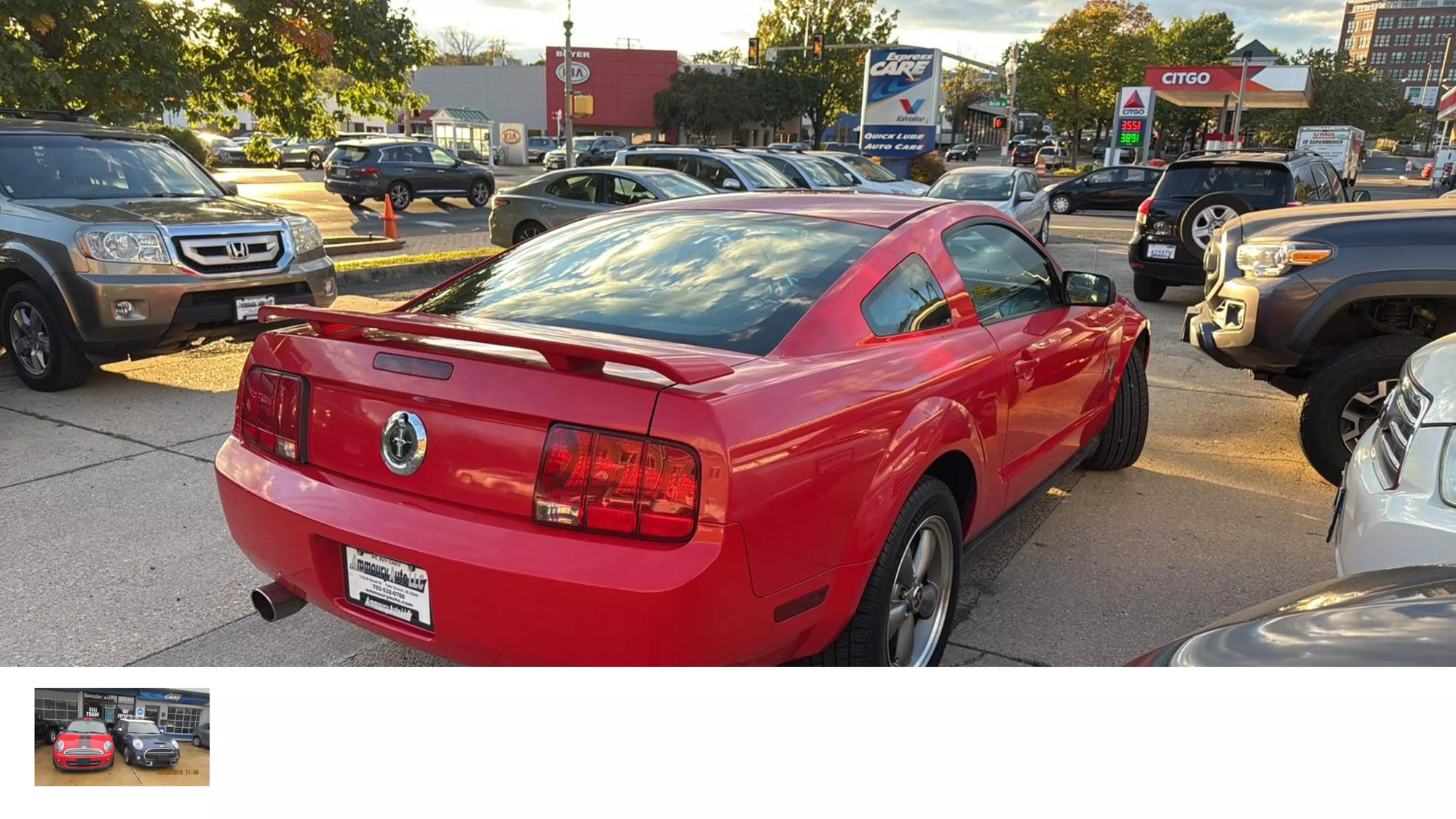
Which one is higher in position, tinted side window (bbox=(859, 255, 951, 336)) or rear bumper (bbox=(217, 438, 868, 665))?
tinted side window (bbox=(859, 255, 951, 336))

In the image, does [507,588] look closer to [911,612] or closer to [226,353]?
[911,612]

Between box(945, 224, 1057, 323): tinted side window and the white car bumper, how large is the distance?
1285 millimetres

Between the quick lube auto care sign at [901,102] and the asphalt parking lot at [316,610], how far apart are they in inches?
826

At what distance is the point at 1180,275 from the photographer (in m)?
11.2

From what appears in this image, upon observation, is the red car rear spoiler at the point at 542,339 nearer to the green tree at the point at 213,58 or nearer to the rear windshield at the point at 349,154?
the green tree at the point at 213,58

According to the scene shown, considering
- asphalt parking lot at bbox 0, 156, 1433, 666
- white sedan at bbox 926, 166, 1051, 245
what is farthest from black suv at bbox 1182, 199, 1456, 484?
white sedan at bbox 926, 166, 1051, 245

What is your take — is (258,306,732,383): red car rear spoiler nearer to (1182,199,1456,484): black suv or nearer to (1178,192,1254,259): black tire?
(1182,199,1456,484): black suv

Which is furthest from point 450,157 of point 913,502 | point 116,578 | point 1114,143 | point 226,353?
point 1114,143

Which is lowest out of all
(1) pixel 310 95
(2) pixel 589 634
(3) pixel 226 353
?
(3) pixel 226 353

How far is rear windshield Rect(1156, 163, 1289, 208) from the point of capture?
11.0 metres

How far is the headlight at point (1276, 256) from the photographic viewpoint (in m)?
5.14
